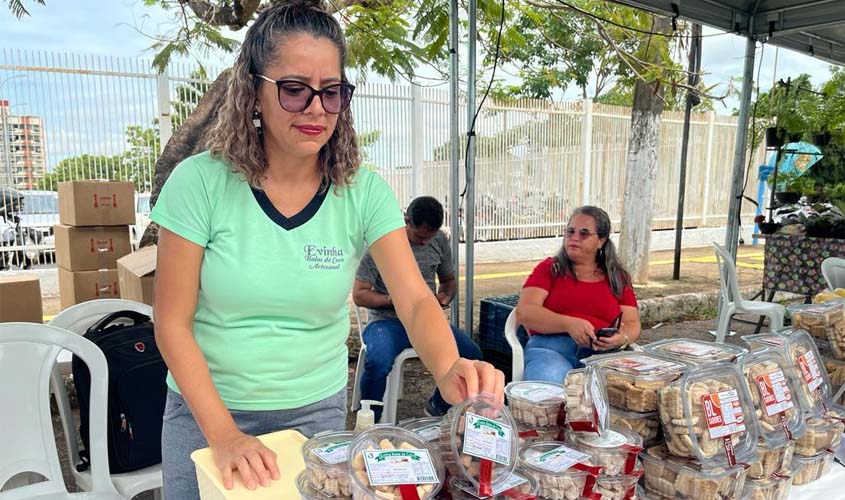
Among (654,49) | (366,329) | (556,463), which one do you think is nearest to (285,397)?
(556,463)

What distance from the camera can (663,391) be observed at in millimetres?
1169

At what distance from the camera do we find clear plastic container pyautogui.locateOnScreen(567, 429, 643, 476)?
1034mm

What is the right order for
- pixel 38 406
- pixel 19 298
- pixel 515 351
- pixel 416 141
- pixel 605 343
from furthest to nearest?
pixel 416 141 → pixel 19 298 → pixel 515 351 → pixel 605 343 → pixel 38 406

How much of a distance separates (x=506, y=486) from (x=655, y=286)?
687cm

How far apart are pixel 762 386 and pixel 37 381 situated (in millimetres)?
2001

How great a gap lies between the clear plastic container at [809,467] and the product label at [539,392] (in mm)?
660

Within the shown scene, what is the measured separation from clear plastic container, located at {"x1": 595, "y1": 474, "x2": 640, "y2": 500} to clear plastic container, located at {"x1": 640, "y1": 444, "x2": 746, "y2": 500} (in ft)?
0.48

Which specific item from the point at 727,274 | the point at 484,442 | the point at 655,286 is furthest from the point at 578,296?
the point at 655,286

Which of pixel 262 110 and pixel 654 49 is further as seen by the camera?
pixel 654 49

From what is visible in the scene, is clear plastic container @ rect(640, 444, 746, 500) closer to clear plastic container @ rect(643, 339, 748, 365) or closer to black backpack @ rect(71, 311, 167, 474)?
clear plastic container @ rect(643, 339, 748, 365)

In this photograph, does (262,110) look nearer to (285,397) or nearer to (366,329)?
(285,397)

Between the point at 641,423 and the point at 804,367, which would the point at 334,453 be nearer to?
the point at 641,423

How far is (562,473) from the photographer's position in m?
0.96

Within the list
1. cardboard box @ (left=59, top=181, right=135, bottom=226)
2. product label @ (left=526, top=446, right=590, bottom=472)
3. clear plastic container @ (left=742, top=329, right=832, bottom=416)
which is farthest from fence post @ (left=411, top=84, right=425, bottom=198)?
product label @ (left=526, top=446, right=590, bottom=472)
